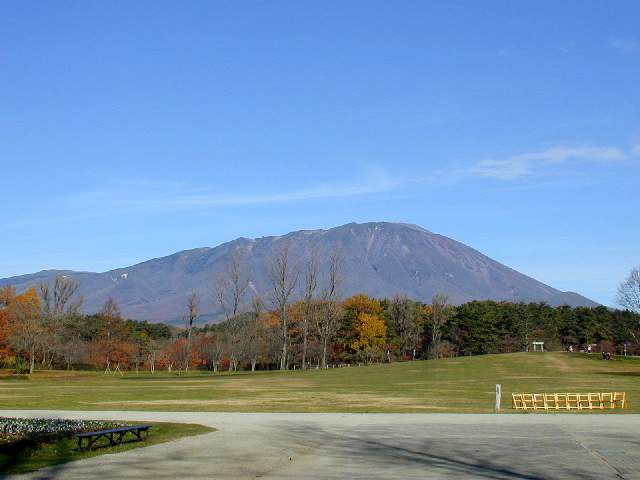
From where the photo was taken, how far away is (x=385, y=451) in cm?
1658

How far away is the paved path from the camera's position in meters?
13.6

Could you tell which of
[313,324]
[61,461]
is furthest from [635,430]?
[313,324]

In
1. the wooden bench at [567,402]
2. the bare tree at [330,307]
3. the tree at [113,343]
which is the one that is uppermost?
the bare tree at [330,307]

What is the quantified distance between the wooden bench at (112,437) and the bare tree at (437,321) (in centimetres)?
9440

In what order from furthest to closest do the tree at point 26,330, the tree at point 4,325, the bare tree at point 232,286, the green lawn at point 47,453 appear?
the bare tree at point 232,286, the tree at point 4,325, the tree at point 26,330, the green lawn at point 47,453

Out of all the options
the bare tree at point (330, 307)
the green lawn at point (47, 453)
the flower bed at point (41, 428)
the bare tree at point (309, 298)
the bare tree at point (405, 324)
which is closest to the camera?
the green lawn at point (47, 453)

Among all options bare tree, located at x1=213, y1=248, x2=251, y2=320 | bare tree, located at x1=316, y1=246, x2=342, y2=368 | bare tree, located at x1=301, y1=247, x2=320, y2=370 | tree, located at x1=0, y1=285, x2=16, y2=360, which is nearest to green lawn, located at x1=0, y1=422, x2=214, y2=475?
tree, located at x1=0, y1=285, x2=16, y2=360

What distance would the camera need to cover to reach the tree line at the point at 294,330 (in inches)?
3605

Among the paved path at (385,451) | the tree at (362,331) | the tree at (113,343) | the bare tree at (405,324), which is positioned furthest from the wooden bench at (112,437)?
the bare tree at (405,324)

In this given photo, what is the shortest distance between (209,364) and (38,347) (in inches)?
1094

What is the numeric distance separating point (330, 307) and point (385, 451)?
7952 centimetres

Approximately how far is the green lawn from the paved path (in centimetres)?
53

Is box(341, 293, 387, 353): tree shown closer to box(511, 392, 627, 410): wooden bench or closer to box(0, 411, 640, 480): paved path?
box(511, 392, 627, 410): wooden bench

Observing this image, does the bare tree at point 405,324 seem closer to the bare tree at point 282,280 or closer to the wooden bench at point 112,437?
the bare tree at point 282,280
